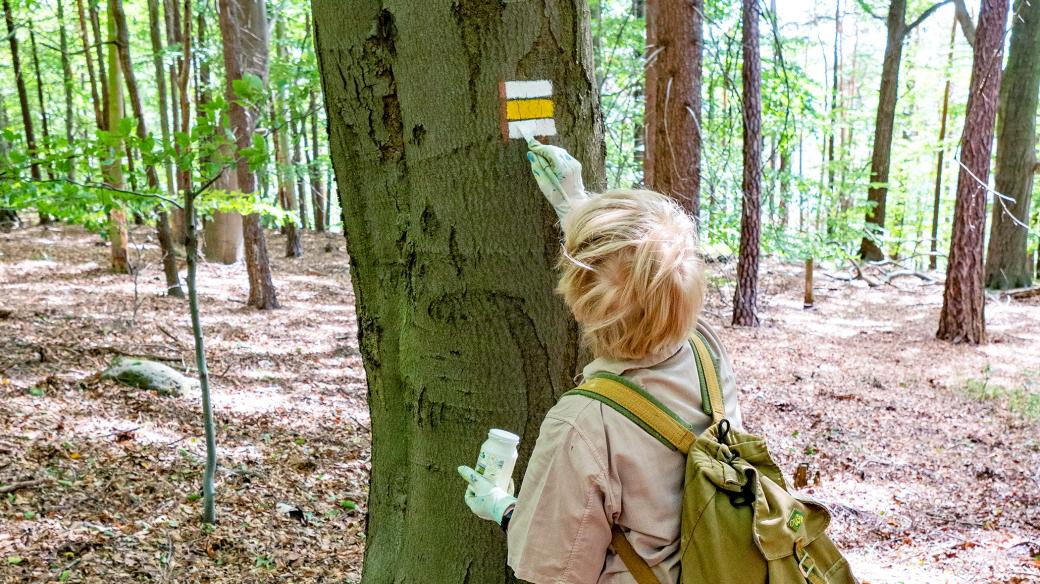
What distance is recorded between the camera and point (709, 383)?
148cm

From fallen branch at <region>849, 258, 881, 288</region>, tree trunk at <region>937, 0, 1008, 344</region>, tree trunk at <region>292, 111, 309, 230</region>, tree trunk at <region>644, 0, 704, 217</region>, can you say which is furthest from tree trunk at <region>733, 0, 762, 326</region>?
tree trunk at <region>292, 111, 309, 230</region>

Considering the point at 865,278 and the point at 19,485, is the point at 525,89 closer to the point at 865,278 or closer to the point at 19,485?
the point at 19,485

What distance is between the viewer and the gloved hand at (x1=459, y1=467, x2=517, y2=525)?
5.16 ft

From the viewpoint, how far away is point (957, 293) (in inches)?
355

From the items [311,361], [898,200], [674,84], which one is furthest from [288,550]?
[898,200]

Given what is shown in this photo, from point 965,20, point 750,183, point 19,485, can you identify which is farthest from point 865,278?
point 19,485

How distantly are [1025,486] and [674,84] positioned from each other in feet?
16.1

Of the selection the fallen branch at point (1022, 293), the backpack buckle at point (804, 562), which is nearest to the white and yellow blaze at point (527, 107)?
the backpack buckle at point (804, 562)

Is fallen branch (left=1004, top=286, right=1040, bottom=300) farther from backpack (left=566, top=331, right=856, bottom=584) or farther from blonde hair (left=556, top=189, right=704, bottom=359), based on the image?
blonde hair (left=556, top=189, right=704, bottom=359)

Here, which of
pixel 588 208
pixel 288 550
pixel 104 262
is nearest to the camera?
pixel 588 208

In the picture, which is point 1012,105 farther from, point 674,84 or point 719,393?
point 719,393

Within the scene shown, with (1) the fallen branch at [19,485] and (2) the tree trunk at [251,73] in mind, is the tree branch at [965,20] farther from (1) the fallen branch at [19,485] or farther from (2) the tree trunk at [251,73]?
(1) the fallen branch at [19,485]

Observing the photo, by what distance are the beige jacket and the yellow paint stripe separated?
67 centimetres

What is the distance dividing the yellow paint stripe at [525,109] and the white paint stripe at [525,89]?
0.04 ft
